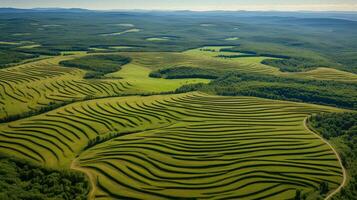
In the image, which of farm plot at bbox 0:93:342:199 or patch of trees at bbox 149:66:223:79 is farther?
patch of trees at bbox 149:66:223:79

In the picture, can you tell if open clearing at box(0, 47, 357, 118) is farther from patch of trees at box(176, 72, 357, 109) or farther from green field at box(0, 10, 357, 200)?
patch of trees at box(176, 72, 357, 109)

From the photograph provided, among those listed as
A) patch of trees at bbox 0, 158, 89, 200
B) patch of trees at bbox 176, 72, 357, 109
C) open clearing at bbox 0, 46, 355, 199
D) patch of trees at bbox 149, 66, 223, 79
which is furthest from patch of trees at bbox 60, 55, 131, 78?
patch of trees at bbox 0, 158, 89, 200

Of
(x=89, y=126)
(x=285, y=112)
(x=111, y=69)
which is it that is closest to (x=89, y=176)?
(x=89, y=126)

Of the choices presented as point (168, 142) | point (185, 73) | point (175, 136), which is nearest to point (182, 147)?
point (168, 142)

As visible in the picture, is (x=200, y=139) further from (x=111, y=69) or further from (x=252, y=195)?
(x=111, y=69)

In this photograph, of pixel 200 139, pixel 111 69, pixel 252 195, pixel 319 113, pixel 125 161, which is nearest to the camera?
pixel 252 195

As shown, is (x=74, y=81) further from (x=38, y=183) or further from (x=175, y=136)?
(x=38, y=183)

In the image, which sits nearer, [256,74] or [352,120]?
[352,120]
